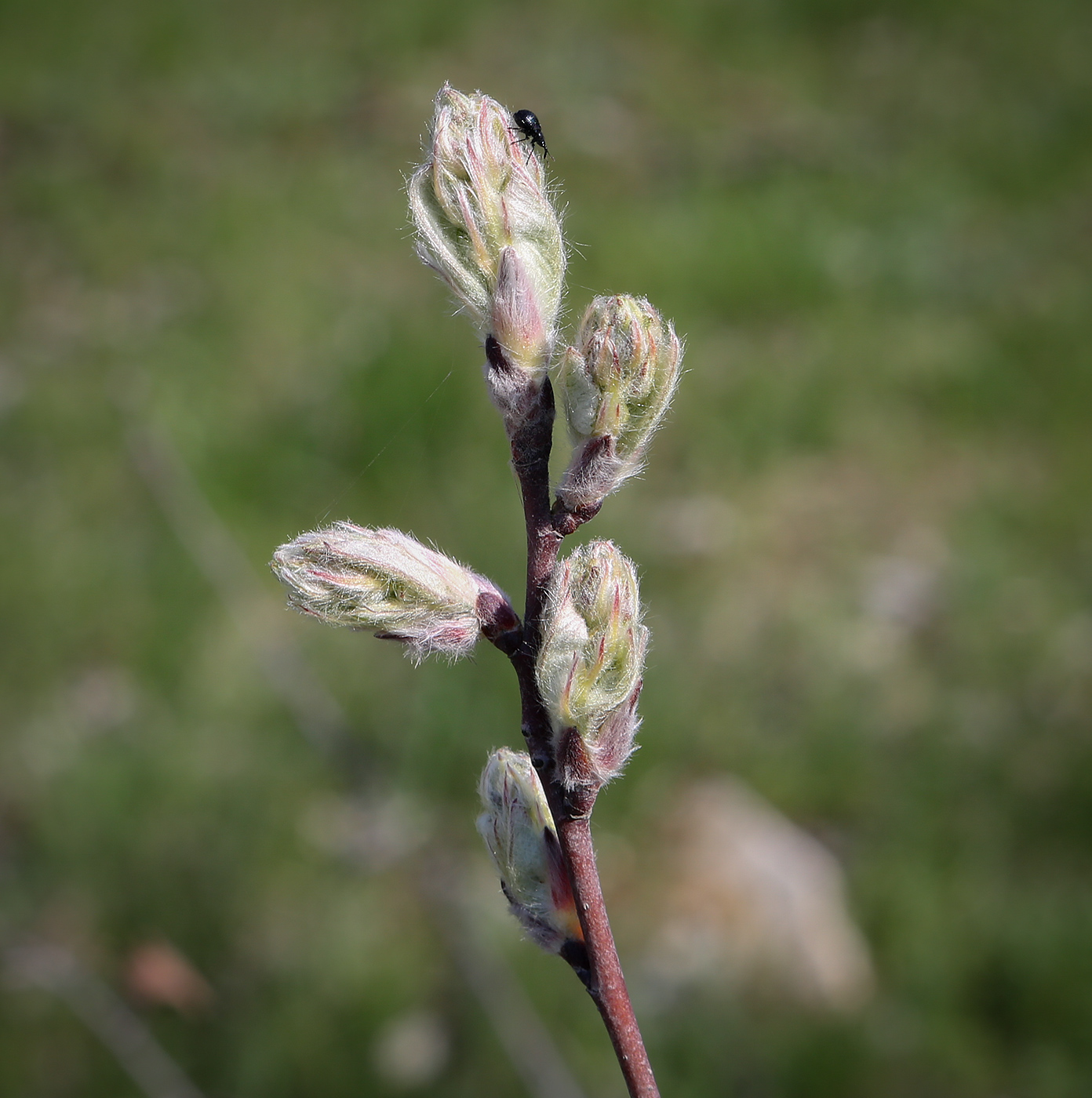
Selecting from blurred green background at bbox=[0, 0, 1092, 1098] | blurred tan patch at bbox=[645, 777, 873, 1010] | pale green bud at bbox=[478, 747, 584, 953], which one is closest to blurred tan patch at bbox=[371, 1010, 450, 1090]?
blurred green background at bbox=[0, 0, 1092, 1098]

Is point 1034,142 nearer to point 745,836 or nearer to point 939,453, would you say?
point 939,453

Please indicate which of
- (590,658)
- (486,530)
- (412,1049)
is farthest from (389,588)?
(486,530)

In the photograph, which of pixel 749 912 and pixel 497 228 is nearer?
pixel 497 228

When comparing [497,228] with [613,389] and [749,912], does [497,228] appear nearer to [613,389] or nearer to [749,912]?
[613,389]

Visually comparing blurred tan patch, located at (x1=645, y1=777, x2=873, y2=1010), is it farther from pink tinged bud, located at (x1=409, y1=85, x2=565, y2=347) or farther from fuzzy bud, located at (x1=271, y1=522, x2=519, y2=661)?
pink tinged bud, located at (x1=409, y1=85, x2=565, y2=347)

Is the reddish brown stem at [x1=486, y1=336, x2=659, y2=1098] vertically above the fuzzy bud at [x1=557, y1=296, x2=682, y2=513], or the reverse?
the fuzzy bud at [x1=557, y1=296, x2=682, y2=513]

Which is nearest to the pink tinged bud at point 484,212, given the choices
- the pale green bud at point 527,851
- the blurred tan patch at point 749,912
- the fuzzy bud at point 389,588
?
the fuzzy bud at point 389,588

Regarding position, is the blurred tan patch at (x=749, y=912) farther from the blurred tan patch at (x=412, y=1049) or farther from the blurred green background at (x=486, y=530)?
the blurred tan patch at (x=412, y=1049)
